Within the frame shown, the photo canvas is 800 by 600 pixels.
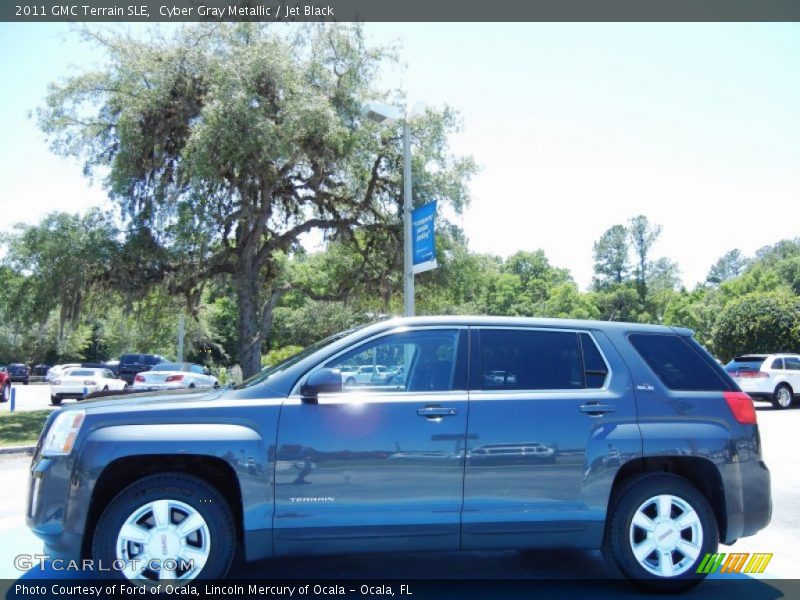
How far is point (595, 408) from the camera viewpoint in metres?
4.77

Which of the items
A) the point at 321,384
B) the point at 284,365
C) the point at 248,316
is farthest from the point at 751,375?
the point at 321,384

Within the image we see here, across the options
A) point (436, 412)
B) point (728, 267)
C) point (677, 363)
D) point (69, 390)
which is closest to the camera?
point (436, 412)

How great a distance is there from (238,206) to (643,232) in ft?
253

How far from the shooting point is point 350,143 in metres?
17.9

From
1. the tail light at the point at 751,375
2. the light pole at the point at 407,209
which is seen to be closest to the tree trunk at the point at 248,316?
the light pole at the point at 407,209

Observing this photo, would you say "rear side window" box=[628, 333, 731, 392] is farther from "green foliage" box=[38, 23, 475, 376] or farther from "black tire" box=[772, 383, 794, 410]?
"black tire" box=[772, 383, 794, 410]

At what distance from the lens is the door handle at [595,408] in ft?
15.6

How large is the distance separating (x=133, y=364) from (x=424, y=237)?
28.3m

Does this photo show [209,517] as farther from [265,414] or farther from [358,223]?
[358,223]

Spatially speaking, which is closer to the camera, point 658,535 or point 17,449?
point 658,535

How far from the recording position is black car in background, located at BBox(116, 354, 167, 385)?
3528cm

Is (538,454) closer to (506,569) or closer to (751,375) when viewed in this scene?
(506,569)

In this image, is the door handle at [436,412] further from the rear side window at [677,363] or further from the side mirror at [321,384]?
the rear side window at [677,363]

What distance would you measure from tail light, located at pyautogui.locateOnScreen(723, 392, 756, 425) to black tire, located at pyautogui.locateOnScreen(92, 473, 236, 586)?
362 centimetres
